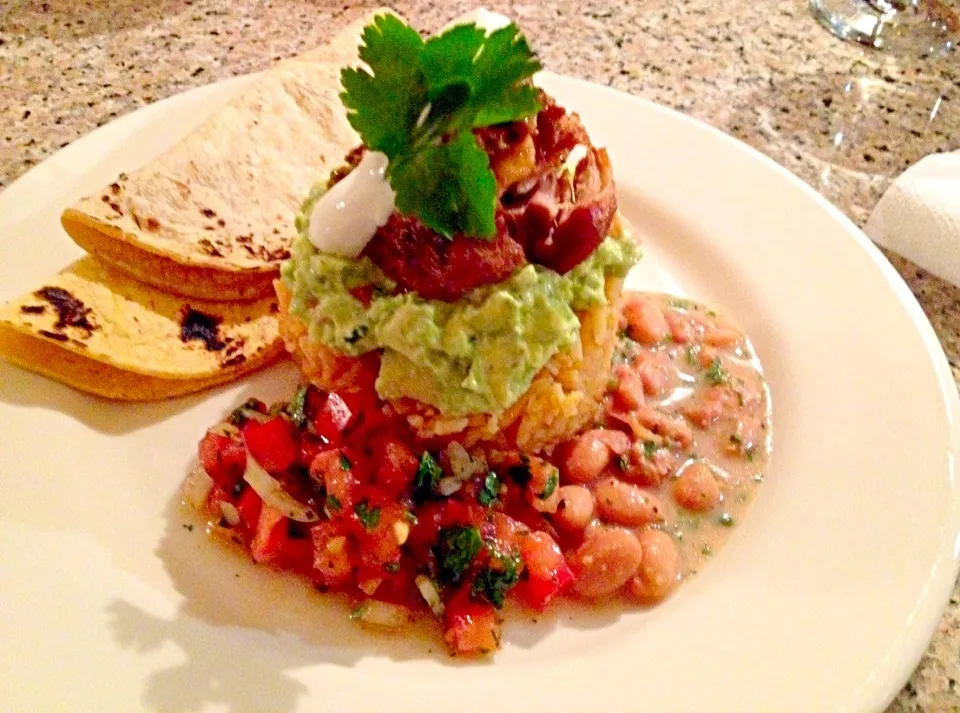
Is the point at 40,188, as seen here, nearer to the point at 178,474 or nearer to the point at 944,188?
the point at 178,474

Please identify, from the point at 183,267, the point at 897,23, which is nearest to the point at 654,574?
the point at 183,267

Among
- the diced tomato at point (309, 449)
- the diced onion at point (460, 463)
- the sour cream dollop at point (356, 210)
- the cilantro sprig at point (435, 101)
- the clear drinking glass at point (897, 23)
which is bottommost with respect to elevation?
the diced onion at point (460, 463)

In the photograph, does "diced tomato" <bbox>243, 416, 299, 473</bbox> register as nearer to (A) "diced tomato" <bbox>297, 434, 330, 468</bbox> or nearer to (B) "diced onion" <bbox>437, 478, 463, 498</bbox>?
(A) "diced tomato" <bbox>297, 434, 330, 468</bbox>

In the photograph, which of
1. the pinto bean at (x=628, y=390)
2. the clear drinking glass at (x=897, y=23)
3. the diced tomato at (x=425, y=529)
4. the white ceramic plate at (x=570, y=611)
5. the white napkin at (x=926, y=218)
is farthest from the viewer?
the clear drinking glass at (x=897, y=23)

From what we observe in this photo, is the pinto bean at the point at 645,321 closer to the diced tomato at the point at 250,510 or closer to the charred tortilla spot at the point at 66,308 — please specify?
the diced tomato at the point at 250,510

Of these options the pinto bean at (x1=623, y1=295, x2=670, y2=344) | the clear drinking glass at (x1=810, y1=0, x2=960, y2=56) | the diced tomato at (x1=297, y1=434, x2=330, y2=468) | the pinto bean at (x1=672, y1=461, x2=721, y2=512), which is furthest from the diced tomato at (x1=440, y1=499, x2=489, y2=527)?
the clear drinking glass at (x1=810, y1=0, x2=960, y2=56)

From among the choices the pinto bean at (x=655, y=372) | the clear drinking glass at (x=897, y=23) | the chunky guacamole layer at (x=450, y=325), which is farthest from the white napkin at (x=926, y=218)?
the clear drinking glass at (x=897, y=23)
